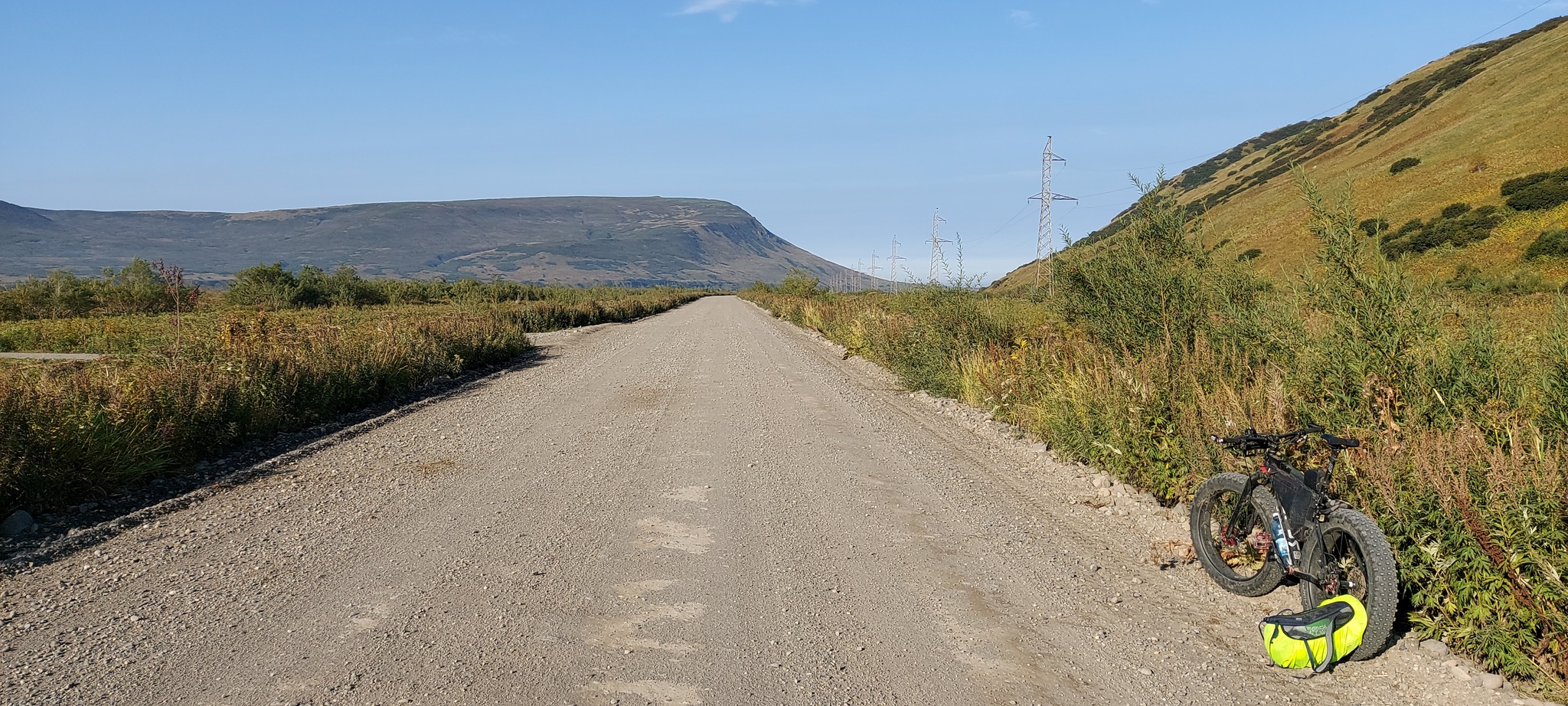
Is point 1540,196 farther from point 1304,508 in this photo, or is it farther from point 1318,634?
point 1318,634

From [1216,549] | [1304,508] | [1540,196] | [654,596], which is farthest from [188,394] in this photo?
[1540,196]

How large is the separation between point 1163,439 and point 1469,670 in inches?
124

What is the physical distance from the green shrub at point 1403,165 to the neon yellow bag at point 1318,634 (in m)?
61.7

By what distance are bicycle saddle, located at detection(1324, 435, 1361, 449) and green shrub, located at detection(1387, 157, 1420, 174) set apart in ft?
200

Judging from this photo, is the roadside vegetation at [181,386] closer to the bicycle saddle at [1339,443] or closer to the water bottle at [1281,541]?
the water bottle at [1281,541]

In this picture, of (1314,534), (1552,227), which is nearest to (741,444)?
(1314,534)

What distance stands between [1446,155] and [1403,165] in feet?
7.37

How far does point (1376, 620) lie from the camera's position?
380cm

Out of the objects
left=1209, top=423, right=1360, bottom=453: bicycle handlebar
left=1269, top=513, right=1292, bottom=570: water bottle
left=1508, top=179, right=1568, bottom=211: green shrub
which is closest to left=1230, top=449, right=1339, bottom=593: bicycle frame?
left=1269, top=513, right=1292, bottom=570: water bottle

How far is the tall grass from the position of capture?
20.9 ft

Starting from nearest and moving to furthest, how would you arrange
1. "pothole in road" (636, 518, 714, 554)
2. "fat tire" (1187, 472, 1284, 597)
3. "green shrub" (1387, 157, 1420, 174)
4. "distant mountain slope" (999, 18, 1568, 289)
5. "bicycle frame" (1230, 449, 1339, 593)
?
"bicycle frame" (1230, 449, 1339, 593) → "fat tire" (1187, 472, 1284, 597) → "pothole in road" (636, 518, 714, 554) → "distant mountain slope" (999, 18, 1568, 289) → "green shrub" (1387, 157, 1420, 174)

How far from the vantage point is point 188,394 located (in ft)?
27.0

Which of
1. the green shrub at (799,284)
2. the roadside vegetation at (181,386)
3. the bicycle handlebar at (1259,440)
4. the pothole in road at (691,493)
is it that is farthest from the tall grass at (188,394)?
the green shrub at (799,284)

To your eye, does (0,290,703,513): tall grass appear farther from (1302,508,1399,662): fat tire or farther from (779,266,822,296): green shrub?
(779,266,822,296): green shrub
